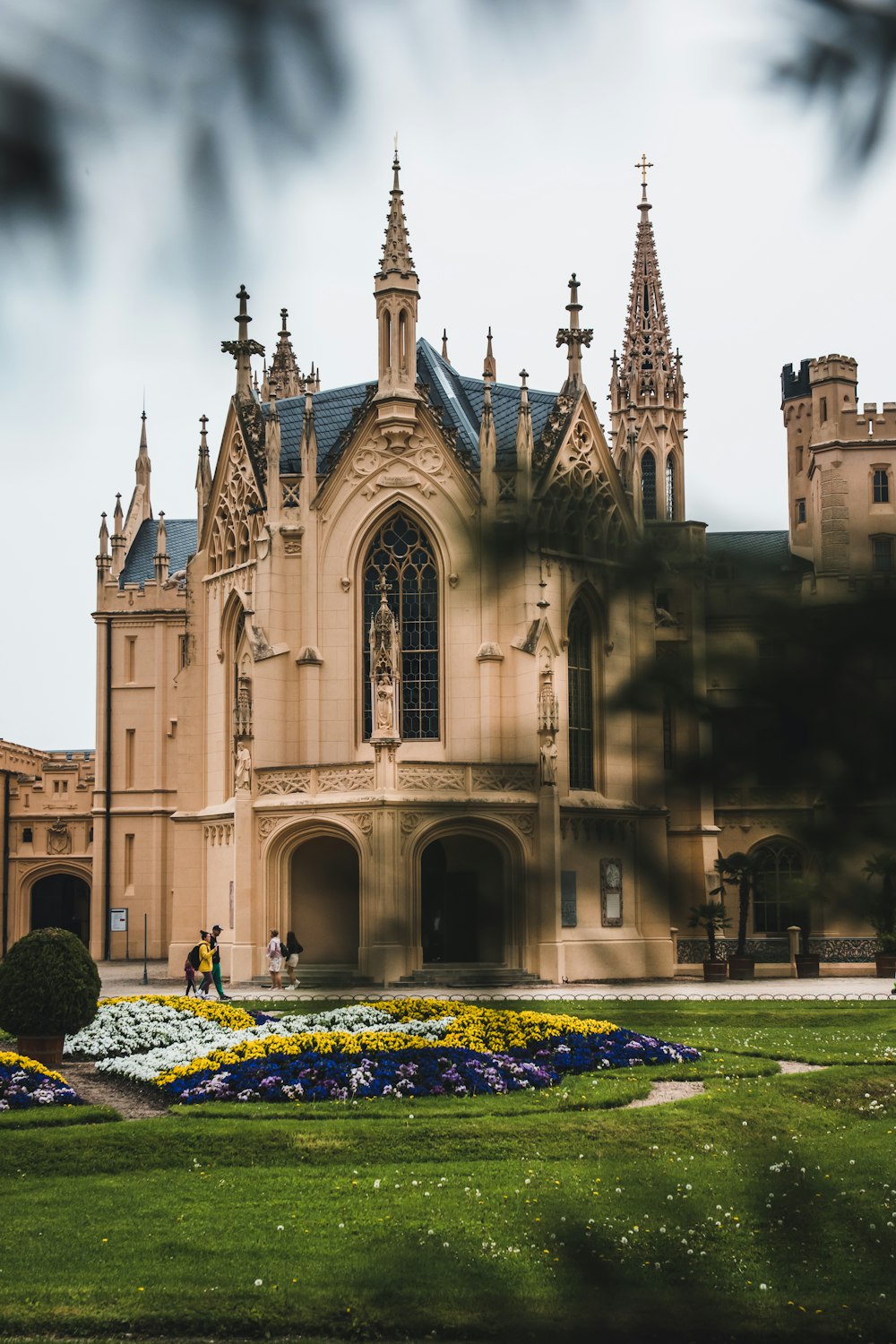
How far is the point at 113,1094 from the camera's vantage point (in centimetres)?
1881

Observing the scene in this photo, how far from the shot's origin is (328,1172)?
44.5 feet

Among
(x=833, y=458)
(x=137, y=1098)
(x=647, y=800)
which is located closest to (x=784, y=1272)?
(x=647, y=800)

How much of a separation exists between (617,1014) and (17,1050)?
10161 millimetres

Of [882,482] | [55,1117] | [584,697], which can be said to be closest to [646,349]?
[882,482]

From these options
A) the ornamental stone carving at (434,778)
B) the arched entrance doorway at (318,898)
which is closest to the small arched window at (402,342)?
the ornamental stone carving at (434,778)

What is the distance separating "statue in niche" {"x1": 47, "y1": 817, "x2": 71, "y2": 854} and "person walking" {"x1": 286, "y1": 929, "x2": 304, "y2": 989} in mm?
21174

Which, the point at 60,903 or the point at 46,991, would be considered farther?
Result: the point at 60,903

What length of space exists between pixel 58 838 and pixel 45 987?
3563 centimetres

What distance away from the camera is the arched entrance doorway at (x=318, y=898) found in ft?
120

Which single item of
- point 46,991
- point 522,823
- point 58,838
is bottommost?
point 46,991

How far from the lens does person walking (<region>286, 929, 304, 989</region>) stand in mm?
34188

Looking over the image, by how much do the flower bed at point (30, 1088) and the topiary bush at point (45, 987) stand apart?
1515 mm

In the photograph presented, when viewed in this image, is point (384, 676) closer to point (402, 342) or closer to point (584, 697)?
point (402, 342)

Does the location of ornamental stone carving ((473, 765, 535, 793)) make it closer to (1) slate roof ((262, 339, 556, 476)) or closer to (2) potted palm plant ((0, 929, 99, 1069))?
(1) slate roof ((262, 339, 556, 476))
